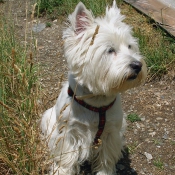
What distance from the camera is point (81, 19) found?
2.51 meters

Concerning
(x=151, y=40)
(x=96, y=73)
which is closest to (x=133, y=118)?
(x=151, y=40)

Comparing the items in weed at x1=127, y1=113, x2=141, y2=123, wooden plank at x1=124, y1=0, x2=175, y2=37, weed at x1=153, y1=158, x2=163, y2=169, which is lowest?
weed at x1=153, y1=158, x2=163, y2=169

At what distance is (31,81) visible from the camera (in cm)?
350

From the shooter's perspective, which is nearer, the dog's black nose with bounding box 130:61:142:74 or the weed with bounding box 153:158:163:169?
the dog's black nose with bounding box 130:61:142:74

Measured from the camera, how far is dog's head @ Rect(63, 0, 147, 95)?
241cm

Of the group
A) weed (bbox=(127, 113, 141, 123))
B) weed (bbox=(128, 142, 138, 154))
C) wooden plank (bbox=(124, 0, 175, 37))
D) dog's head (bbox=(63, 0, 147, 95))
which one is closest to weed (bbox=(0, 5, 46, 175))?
dog's head (bbox=(63, 0, 147, 95))

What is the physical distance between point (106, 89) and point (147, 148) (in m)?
1.11

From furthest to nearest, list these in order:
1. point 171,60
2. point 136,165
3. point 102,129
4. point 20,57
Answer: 1. point 171,60
2. point 20,57
3. point 136,165
4. point 102,129

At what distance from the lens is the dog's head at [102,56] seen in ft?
7.90

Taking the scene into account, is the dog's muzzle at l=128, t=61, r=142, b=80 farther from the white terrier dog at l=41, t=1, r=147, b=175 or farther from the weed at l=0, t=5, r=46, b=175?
the weed at l=0, t=5, r=46, b=175

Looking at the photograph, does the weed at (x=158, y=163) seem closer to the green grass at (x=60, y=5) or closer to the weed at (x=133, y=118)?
the weed at (x=133, y=118)

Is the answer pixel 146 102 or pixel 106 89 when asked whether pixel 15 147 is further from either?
pixel 146 102

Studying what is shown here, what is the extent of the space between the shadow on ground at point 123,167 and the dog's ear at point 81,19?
4.24 ft

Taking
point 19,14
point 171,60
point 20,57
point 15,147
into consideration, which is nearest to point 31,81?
point 20,57
